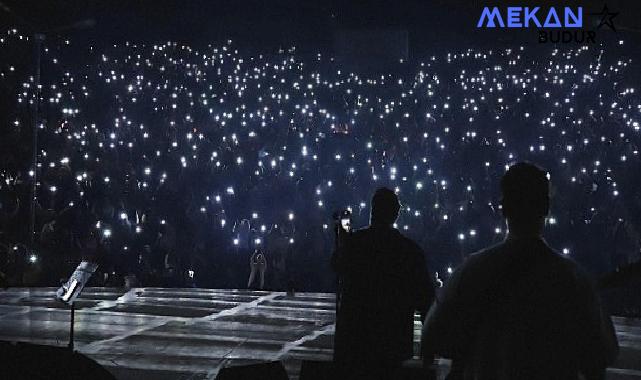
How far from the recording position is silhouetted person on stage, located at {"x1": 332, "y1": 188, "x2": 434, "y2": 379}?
414 centimetres

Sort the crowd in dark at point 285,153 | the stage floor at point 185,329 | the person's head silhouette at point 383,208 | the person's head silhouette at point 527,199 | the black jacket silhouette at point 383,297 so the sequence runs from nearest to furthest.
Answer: the person's head silhouette at point 527,199
the black jacket silhouette at point 383,297
the person's head silhouette at point 383,208
the stage floor at point 185,329
the crowd in dark at point 285,153

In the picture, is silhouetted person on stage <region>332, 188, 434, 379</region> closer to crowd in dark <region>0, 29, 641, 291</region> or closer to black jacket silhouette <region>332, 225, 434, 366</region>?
black jacket silhouette <region>332, 225, 434, 366</region>

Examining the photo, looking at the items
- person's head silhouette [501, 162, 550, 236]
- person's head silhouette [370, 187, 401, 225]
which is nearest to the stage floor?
person's head silhouette [370, 187, 401, 225]

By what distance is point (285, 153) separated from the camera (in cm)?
2050

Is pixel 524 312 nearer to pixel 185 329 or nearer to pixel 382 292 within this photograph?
pixel 382 292

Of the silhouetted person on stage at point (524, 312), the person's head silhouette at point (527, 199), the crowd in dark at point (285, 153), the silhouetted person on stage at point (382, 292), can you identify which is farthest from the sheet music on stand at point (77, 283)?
the crowd in dark at point (285, 153)

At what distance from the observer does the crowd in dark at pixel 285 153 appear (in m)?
16.4

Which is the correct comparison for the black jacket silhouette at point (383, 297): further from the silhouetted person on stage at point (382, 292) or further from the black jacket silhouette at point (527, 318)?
the black jacket silhouette at point (527, 318)

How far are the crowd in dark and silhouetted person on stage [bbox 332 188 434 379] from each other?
39.9 ft

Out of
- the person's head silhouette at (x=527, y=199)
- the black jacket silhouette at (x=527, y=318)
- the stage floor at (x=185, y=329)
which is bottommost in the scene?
the stage floor at (x=185, y=329)

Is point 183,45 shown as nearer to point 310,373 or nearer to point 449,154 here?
point 449,154

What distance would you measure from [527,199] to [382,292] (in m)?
1.95

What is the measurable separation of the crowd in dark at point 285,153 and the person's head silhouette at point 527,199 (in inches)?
547

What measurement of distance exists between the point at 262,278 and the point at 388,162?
6305 mm
